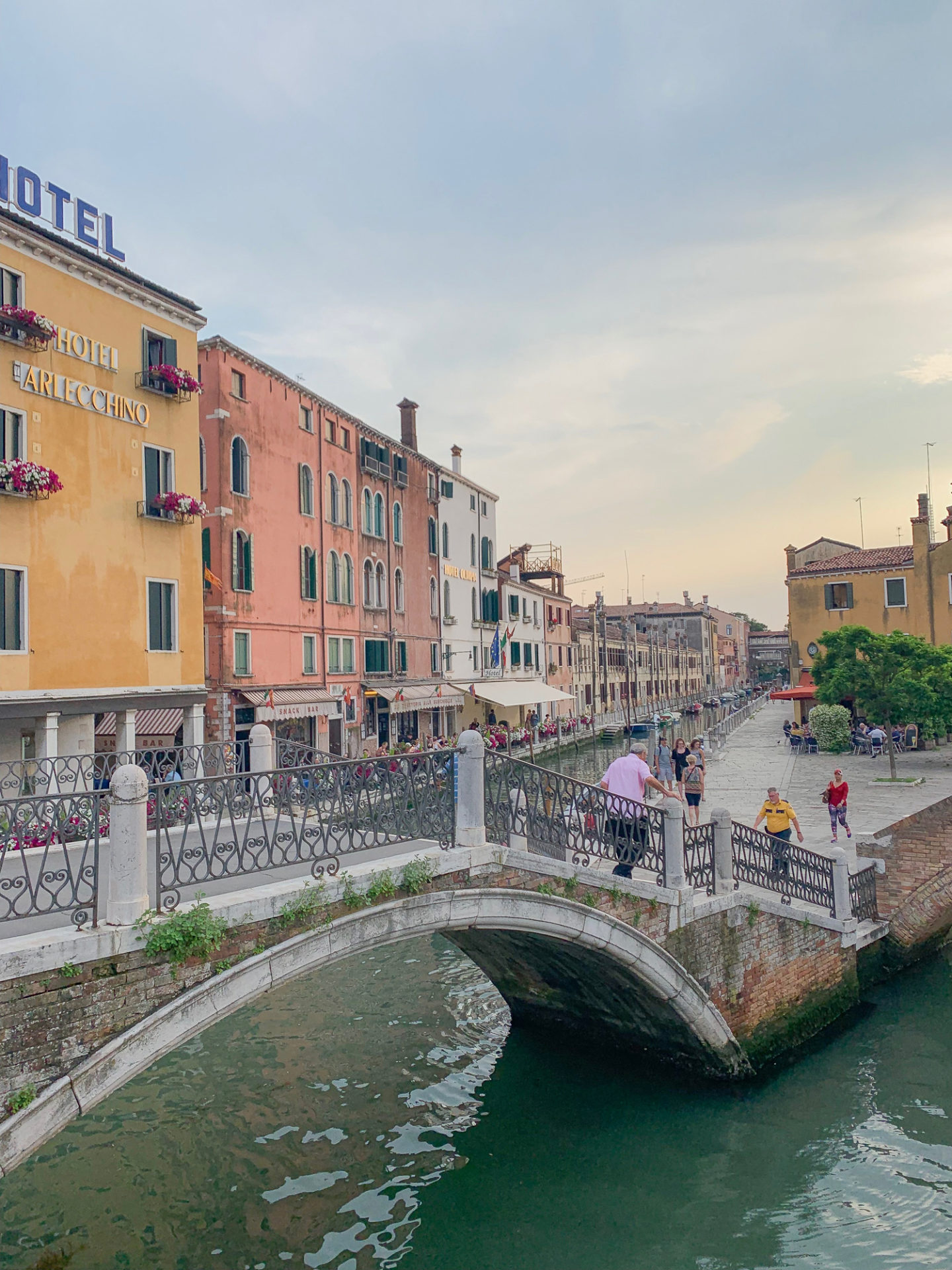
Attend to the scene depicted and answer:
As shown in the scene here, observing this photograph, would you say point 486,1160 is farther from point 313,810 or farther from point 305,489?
point 305,489

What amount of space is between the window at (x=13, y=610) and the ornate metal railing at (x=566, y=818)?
10724mm

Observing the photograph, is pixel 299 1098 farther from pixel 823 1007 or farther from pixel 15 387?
pixel 15 387

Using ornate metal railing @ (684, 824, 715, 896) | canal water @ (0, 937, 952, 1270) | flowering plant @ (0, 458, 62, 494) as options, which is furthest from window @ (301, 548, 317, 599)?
ornate metal railing @ (684, 824, 715, 896)

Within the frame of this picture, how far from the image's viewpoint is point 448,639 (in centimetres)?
3481

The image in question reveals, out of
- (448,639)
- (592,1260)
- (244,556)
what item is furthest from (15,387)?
(448,639)

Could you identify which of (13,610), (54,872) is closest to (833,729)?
(13,610)

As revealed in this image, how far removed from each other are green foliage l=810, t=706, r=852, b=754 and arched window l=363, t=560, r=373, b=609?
15420 mm

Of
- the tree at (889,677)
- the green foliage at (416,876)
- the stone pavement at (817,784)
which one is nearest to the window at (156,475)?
the stone pavement at (817,784)

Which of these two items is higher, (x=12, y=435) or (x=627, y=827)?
(x=12, y=435)

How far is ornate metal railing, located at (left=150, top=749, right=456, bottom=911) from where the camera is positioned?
577 cm

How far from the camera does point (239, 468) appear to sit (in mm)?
22609

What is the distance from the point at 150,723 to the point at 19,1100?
13.8 meters

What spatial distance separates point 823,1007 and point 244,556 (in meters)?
16.7

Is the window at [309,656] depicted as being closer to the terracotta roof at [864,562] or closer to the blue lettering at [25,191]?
the blue lettering at [25,191]
